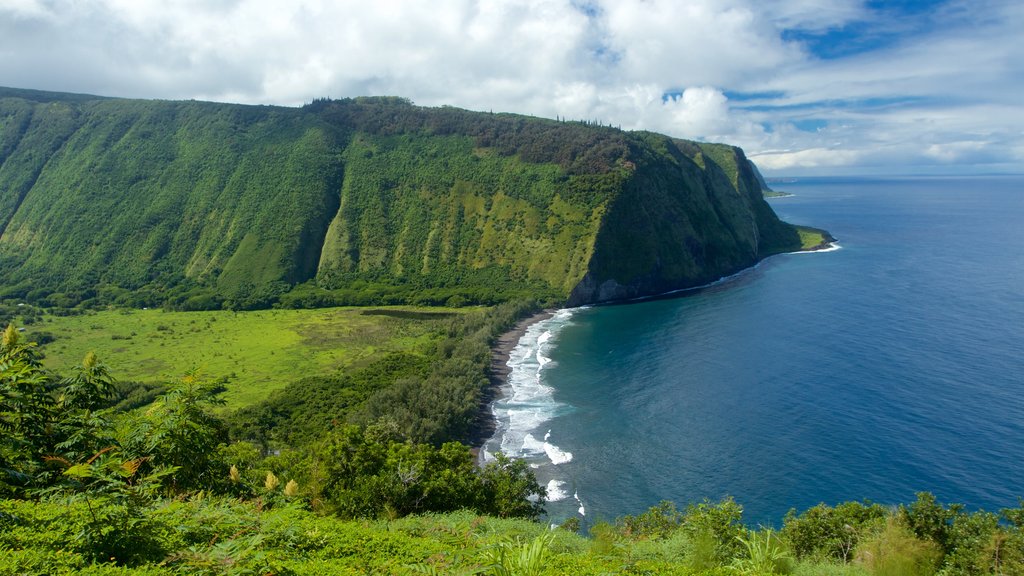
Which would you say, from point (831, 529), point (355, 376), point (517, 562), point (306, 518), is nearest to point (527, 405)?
point (355, 376)

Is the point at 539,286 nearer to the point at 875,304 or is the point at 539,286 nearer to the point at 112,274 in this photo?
the point at 875,304

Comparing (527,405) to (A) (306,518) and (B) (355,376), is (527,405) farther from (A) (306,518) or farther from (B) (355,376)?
(A) (306,518)

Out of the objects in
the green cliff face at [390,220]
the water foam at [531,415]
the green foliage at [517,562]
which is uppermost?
the green cliff face at [390,220]

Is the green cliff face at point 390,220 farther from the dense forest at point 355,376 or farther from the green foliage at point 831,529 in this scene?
the green foliage at point 831,529

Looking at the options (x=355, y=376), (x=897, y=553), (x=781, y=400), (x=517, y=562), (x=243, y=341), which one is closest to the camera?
(x=517, y=562)

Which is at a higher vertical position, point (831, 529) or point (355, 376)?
point (831, 529)

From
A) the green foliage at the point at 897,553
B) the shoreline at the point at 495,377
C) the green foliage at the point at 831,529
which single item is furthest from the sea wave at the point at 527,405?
the green foliage at the point at 897,553

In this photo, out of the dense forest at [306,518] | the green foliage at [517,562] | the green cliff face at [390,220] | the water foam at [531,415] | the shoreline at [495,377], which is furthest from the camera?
the green cliff face at [390,220]
